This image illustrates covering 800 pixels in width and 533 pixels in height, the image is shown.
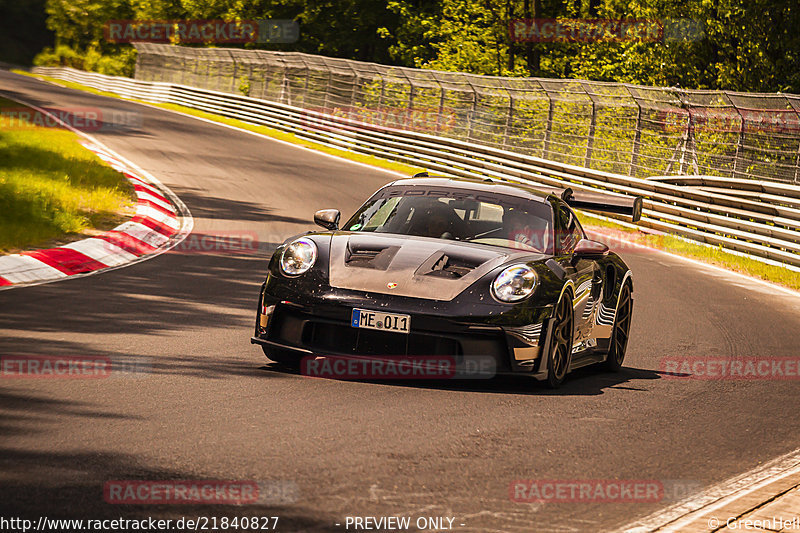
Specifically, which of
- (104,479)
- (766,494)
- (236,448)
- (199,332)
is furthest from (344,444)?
(199,332)

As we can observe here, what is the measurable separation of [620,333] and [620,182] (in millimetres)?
14558

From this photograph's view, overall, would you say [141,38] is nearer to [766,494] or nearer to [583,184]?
[583,184]

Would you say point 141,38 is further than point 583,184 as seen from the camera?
Yes

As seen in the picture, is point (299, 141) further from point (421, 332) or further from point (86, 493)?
point (86, 493)

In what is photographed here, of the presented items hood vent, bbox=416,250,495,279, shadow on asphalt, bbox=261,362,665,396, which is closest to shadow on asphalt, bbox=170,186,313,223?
shadow on asphalt, bbox=261,362,665,396

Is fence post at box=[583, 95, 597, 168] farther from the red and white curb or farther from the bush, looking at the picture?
the bush

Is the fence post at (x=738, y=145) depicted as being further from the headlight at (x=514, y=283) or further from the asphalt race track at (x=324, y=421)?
the headlight at (x=514, y=283)

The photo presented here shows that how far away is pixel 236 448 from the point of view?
504cm

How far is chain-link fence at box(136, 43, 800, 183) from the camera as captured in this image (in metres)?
20.4

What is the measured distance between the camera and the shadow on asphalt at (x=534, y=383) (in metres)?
6.96

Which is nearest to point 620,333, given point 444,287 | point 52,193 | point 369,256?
point 444,287

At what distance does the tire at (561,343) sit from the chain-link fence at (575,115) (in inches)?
497

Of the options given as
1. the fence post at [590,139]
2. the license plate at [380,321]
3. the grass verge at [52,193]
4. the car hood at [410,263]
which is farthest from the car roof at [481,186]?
the fence post at [590,139]

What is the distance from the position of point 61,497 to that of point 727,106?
19.1 metres
